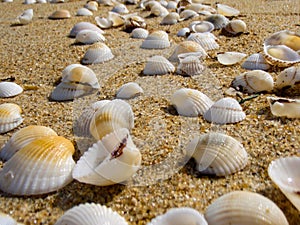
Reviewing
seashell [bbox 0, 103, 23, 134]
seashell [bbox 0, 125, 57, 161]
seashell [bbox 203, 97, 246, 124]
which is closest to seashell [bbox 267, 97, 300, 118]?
seashell [bbox 203, 97, 246, 124]

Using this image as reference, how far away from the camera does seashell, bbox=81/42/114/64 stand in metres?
3.12

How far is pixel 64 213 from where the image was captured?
1.50m

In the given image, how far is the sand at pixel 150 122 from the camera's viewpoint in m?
1.56

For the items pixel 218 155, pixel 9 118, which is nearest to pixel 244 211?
pixel 218 155

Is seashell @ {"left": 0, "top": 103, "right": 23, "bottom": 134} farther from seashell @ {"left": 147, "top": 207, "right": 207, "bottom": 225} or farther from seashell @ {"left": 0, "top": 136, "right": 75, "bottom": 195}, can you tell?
seashell @ {"left": 147, "top": 207, "right": 207, "bottom": 225}

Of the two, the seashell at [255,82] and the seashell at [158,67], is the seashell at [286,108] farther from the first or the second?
the seashell at [158,67]

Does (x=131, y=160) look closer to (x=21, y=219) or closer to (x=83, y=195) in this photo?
(x=83, y=195)

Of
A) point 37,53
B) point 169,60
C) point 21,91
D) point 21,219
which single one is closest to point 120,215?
point 21,219

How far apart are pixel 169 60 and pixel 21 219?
1901mm

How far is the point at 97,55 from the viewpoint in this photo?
3.13 m

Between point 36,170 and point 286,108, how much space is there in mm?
1352

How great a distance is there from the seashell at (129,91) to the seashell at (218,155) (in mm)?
753

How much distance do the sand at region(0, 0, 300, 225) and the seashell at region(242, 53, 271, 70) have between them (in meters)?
0.05

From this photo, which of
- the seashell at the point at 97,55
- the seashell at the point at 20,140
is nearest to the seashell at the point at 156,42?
the seashell at the point at 97,55
